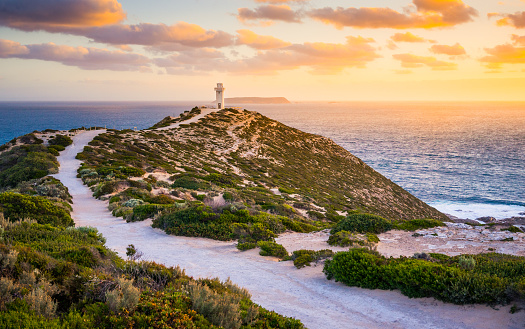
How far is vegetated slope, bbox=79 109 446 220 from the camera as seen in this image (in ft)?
98.9

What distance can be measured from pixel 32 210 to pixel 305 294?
34.4 ft

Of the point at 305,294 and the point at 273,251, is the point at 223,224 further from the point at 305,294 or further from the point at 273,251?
the point at 305,294

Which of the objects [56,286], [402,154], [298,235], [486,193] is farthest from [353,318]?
[402,154]

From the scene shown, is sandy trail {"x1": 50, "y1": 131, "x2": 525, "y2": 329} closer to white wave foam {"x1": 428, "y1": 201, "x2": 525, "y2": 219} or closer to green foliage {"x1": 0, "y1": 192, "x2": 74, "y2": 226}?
green foliage {"x1": 0, "y1": 192, "x2": 74, "y2": 226}

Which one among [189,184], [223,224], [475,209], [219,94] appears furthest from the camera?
[219,94]

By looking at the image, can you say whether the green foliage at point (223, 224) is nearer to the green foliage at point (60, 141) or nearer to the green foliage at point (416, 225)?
the green foliage at point (416, 225)

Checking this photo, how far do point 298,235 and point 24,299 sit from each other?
34.7ft

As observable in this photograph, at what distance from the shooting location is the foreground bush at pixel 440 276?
6.51 meters

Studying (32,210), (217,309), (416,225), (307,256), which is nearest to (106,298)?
(217,309)

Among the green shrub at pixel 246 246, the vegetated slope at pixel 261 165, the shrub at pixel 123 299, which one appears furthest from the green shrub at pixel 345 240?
the vegetated slope at pixel 261 165

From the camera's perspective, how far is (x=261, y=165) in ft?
154

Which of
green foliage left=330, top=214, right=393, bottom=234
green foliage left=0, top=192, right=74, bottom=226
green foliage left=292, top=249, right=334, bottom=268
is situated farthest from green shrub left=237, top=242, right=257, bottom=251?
green foliage left=0, top=192, right=74, bottom=226

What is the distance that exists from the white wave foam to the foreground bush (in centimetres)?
4138

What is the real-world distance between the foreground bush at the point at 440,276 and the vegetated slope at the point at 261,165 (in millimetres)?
12078
